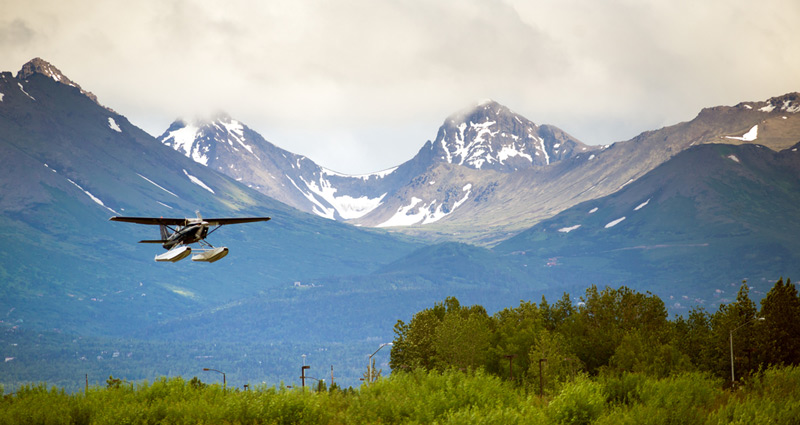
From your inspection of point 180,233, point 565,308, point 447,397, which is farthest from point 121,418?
point 565,308

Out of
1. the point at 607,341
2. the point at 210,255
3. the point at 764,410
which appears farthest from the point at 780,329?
the point at 210,255

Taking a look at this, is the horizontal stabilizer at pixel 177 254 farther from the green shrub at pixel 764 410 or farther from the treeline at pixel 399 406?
the green shrub at pixel 764 410

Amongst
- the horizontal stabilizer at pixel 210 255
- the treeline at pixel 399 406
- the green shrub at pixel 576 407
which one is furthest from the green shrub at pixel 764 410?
the horizontal stabilizer at pixel 210 255

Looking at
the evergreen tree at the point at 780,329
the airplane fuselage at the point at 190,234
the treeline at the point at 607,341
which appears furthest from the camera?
the evergreen tree at the point at 780,329

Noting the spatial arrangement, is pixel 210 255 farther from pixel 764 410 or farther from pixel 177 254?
pixel 764 410

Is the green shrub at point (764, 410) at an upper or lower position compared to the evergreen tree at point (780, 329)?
lower

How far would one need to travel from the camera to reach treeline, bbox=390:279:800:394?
85.7 m

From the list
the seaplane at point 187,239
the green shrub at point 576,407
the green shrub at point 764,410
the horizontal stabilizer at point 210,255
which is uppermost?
the seaplane at point 187,239

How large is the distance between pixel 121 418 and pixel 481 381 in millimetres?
22362

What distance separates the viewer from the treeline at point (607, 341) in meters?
85.7

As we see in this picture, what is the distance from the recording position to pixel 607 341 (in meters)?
98.8

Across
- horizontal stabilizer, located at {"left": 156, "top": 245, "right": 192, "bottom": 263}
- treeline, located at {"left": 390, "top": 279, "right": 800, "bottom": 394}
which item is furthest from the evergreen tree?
horizontal stabilizer, located at {"left": 156, "top": 245, "right": 192, "bottom": 263}

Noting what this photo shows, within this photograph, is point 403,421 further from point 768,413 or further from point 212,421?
point 768,413

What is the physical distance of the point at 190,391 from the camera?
161 feet
